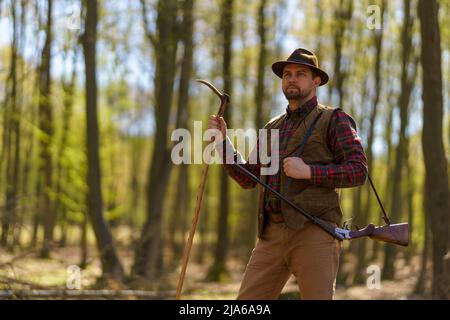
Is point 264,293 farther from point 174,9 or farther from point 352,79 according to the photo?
point 352,79

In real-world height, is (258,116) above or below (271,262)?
above

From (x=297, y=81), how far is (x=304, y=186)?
73 cm

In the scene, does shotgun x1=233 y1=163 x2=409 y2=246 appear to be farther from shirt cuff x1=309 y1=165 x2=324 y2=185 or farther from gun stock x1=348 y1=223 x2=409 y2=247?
shirt cuff x1=309 y1=165 x2=324 y2=185

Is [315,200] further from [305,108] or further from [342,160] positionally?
[305,108]

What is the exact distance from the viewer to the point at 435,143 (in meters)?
9.55

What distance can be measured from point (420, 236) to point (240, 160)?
23.0 meters

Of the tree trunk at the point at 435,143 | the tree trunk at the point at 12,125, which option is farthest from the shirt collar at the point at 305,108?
the tree trunk at the point at 12,125

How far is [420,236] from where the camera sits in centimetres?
2661

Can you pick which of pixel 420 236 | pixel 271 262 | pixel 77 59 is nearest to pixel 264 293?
pixel 271 262

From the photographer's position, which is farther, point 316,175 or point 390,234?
point 390,234

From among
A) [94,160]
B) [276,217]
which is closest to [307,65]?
[276,217]

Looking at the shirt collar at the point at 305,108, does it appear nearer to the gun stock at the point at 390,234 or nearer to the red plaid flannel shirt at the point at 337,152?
the red plaid flannel shirt at the point at 337,152

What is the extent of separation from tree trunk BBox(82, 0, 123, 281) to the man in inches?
319

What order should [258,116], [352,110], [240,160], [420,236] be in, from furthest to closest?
[420,236], [352,110], [258,116], [240,160]
